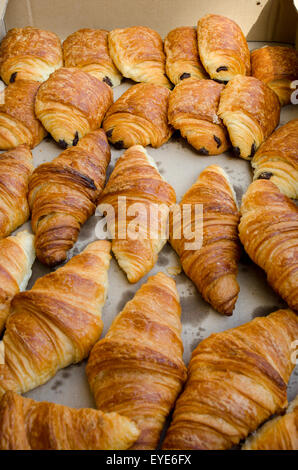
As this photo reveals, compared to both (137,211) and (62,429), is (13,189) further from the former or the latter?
(62,429)

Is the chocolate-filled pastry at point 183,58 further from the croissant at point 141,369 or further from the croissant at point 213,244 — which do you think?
the croissant at point 141,369

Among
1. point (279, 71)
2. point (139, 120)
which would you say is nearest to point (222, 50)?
point (279, 71)

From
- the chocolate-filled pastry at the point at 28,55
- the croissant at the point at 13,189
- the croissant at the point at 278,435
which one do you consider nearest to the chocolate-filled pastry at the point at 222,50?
the chocolate-filled pastry at the point at 28,55

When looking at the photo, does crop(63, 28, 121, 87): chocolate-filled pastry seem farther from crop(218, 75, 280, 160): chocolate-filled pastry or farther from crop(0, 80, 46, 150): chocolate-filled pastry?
crop(218, 75, 280, 160): chocolate-filled pastry

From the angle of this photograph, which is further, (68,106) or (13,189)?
(68,106)
